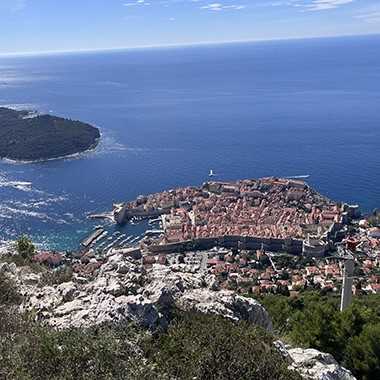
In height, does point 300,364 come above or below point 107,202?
above

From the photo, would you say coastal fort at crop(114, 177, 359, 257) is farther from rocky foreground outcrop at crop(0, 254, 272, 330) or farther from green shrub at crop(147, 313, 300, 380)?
green shrub at crop(147, 313, 300, 380)

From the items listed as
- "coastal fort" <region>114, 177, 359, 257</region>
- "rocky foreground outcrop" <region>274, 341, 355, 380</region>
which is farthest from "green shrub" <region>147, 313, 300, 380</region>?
"coastal fort" <region>114, 177, 359, 257</region>

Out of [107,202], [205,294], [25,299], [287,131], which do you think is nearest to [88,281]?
[25,299]

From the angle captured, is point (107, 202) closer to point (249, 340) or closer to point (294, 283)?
point (294, 283)

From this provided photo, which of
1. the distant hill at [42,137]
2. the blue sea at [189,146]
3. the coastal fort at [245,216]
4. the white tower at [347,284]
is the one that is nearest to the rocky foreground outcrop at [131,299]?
the white tower at [347,284]

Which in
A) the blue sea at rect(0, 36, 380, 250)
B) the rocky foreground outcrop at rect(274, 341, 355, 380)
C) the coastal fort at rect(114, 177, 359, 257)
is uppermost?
the rocky foreground outcrop at rect(274, 341, 355, 380)

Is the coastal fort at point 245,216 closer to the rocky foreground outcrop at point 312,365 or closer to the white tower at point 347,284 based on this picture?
the white tower at point 347,284
